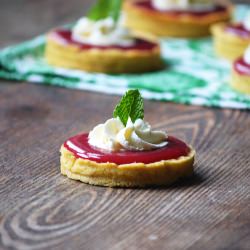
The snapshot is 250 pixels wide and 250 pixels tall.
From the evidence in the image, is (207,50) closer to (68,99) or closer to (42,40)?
(42,40)

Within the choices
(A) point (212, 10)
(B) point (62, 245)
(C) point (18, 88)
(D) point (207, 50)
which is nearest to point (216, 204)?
(B) point (62, 245)

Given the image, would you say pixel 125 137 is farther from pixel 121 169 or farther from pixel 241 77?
pixel 241 77

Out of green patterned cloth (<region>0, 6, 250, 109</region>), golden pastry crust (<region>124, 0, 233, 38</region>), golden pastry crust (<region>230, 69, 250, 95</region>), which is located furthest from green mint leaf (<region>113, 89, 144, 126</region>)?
golden pastry crust (<region>124, 0, 233, 38</region>)

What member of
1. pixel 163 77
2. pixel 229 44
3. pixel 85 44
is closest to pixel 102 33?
pixel 85 44

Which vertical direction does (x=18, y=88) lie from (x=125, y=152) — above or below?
below

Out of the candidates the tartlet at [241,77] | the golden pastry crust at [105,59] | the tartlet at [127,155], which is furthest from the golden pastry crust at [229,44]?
the tartlet at [127,155]
